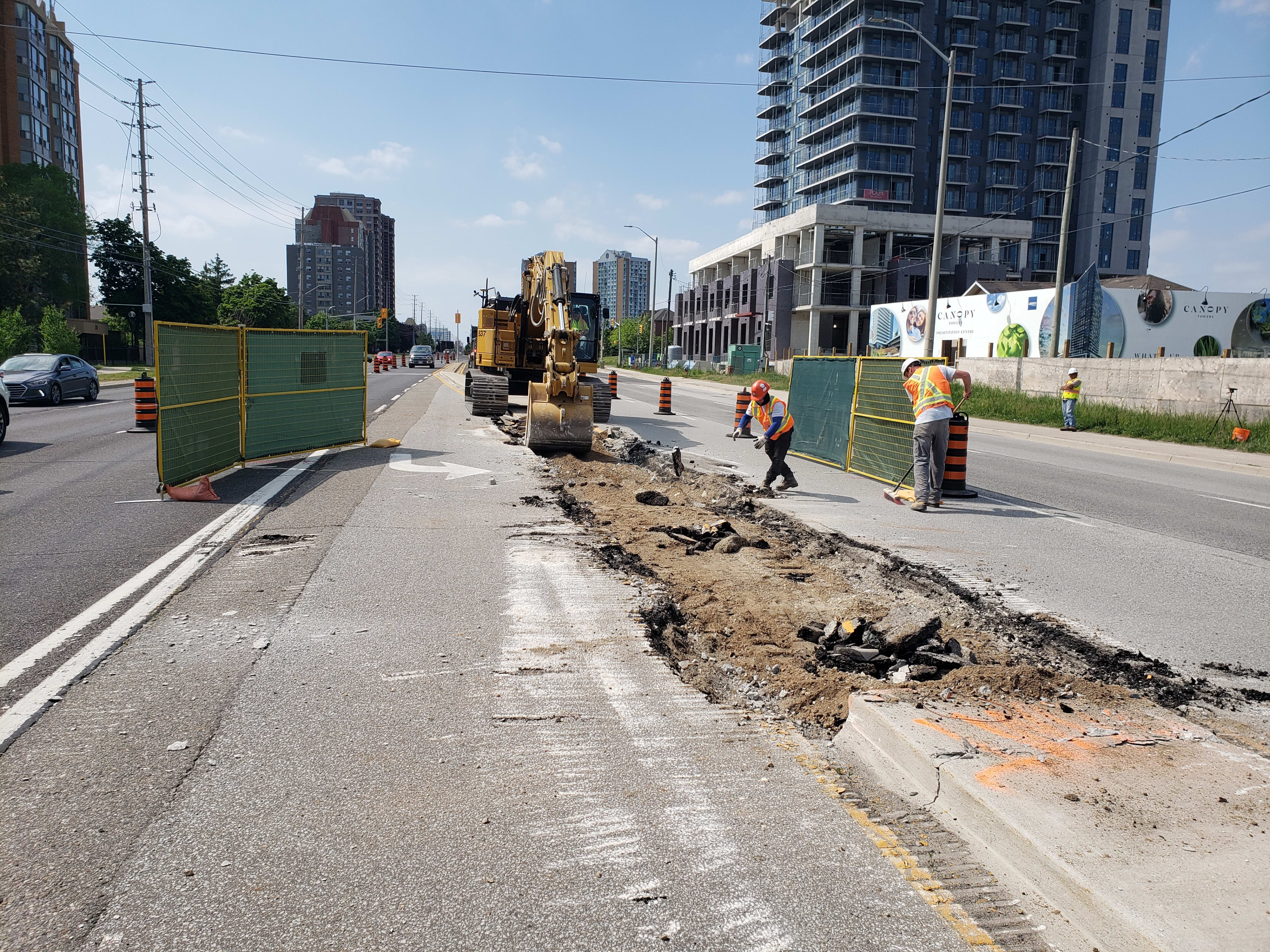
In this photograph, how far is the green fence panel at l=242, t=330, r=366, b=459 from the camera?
13.0 metres

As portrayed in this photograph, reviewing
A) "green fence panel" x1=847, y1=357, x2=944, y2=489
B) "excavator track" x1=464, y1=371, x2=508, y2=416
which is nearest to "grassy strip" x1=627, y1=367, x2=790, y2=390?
"excavator track" x1=464, y1=371, x2=508, y2=416

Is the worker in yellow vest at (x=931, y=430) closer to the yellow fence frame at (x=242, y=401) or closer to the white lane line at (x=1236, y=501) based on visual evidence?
the white lane line at (x=1236, y=501)

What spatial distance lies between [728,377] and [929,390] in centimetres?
5007

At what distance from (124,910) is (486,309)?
19.2m

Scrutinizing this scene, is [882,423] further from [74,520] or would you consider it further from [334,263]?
[334,263]

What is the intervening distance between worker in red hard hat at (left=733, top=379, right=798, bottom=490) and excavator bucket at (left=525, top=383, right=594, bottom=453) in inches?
136

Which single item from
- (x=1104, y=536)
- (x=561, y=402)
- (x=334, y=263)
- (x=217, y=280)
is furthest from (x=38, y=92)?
(x=1104, y=536)

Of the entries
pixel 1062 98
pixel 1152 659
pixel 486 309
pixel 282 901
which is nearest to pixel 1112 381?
pixel 486 309

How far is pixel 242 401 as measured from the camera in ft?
41.2

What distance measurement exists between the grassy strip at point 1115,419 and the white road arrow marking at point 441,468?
9.74 metres

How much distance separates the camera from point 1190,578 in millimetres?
7445

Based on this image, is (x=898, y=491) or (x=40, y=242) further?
(x=40, y=242)

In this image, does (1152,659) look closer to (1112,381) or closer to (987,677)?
(987,677)

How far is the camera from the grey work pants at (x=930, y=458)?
10.7 metres
